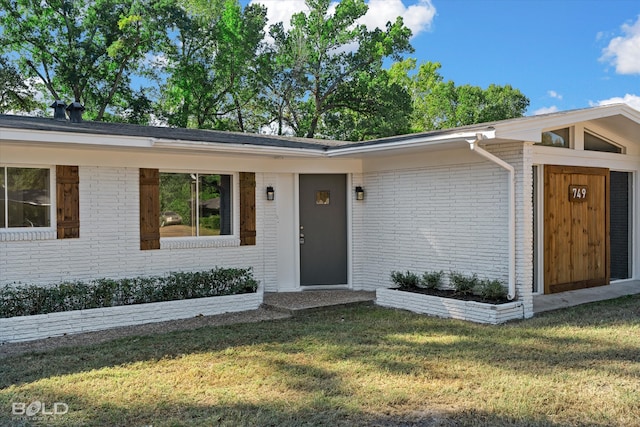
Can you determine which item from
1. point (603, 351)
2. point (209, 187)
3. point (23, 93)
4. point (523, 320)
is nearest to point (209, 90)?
point (23, 93)

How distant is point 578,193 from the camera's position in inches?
356

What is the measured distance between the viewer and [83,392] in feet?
14.9

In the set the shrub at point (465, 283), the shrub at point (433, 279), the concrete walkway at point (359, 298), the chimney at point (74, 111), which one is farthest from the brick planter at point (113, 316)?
the chimney at point (74, 111)

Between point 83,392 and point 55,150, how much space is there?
4.33 m

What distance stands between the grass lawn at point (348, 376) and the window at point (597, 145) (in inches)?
136

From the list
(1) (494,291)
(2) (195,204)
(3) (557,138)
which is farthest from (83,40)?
(1) (494,291)

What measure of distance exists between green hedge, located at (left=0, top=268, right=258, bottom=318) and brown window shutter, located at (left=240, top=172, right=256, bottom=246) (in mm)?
658

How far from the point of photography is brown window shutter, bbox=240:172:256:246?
9.46 m

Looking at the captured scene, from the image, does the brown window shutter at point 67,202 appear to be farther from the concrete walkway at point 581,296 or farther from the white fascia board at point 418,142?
the concrete walkway at point 581,296

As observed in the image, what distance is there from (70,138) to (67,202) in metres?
1.34

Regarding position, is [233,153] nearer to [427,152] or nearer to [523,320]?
[427,152]

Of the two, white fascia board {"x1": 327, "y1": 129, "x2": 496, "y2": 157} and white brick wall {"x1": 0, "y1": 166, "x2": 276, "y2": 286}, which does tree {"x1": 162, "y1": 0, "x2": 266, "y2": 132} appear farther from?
white fascia board {"x1": 327, "y1": 129, "x2": 496, "y2": 157}

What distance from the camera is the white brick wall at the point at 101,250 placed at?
7543 millimetres

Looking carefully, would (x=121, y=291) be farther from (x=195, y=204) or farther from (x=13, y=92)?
(x=13, y=92)
